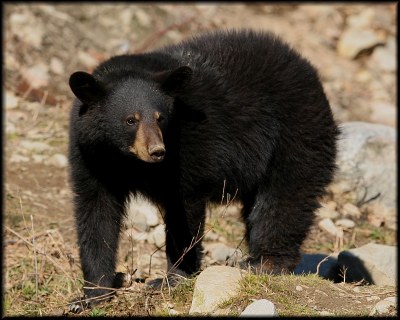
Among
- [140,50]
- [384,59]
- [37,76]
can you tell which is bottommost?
[37,76]

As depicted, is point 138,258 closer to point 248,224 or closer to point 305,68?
point 248,224

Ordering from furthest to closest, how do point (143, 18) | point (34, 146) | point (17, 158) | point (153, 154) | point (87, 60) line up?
point (143, 18) < point (87, 60) < point (34, 146) < point (17, 158) < point (153, 154)

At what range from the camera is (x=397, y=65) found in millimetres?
14781

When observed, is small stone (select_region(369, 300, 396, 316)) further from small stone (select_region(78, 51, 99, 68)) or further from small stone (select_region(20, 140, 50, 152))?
small stone (select_region(78, 51, 99, 68))

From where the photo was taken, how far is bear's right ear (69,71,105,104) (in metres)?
5.86

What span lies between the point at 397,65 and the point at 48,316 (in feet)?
34.1

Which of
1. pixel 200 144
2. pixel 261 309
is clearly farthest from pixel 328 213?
pixel 261 309

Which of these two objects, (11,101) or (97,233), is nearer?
(97,233)

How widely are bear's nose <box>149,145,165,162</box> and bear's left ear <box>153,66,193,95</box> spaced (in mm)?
731

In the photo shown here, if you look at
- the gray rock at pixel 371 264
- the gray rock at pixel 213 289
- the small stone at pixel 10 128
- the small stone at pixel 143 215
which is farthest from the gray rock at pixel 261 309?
the small stone at pixel 10 128

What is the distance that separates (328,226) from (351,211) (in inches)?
22.8

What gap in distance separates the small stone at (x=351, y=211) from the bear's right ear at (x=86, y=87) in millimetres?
4364

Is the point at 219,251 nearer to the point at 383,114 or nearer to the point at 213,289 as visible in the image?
the point at 213,289

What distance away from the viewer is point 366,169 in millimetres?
9734
